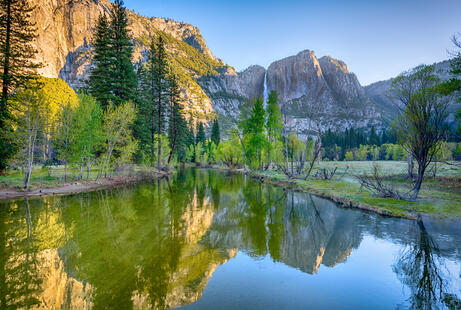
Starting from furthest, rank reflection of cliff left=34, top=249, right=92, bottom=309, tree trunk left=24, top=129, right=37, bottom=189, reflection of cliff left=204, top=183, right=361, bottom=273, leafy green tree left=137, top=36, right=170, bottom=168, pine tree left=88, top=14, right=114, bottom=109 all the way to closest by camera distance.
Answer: leafy green tree left=137, top=36, right=170, bottom=168, pine tree left=88, top=14, right=114, bottom=109, tree trunk left=24, top=129, right=37, bottom=189, reflection of cliff left=204, top=183, right=361, bottom=273, reflection of cliff left=34, top=249, right=92, bottom=309

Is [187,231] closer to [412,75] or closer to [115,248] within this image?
[115,248]

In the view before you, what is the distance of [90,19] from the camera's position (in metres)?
169

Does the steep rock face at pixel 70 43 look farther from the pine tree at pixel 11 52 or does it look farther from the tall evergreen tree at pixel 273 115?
the pine tree at pixel 11 52

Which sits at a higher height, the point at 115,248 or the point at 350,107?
the point at 350,107

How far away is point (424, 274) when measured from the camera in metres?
6.52

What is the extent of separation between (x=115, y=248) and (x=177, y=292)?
3.79 m


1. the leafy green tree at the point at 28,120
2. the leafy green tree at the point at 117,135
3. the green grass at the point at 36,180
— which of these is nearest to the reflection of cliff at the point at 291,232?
the leafy green tree at the point at 117,135

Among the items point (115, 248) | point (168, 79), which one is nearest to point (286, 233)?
point (115, 248)

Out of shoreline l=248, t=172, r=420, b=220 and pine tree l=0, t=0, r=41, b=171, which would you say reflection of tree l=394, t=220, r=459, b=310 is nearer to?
shoreline l=248, t=172, r=420, b=220

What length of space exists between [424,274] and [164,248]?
8689 millimetres

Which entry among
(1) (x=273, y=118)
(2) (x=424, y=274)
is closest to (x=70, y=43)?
(1) (x=273, y=118)

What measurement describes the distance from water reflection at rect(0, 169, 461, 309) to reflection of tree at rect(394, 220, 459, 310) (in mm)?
26

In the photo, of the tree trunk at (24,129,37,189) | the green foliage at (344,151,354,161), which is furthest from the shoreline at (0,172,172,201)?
the green foliage at (344,151,354,161)

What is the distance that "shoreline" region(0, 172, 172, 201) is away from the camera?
16.2 meters
